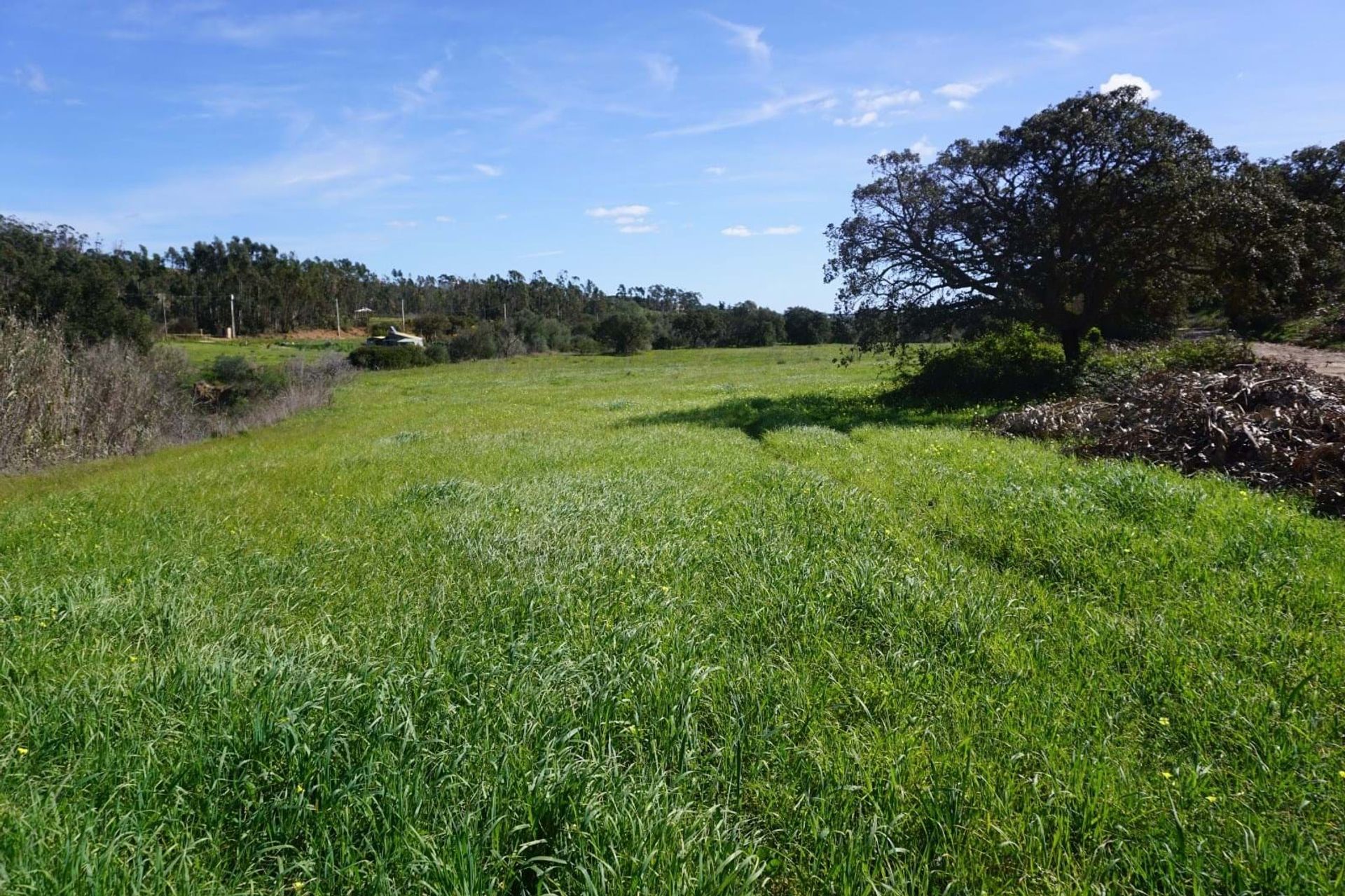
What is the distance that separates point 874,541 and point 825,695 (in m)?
3.00

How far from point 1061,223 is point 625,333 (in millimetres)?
54422

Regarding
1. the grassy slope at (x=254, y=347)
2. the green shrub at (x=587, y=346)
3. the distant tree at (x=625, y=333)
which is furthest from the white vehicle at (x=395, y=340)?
the distant tree at (x=625, y=333)

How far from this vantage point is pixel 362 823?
2.83 meters

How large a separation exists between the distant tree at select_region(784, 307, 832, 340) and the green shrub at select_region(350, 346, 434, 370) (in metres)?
38.2

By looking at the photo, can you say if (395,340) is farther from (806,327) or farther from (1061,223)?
(1061,223)

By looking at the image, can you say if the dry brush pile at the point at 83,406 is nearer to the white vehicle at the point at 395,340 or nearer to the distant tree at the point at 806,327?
the white vehicle at the point at 395,340

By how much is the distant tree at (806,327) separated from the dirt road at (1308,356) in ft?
176

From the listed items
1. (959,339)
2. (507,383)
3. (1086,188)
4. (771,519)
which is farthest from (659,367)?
(771,519)

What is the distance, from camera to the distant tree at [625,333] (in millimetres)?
70125

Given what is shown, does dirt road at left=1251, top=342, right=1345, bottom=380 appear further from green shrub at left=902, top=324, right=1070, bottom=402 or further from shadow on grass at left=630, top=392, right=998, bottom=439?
shadow on grass at left=630, top=392, right=998, bottom=439

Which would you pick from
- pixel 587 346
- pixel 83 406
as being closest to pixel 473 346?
pixel 587 346

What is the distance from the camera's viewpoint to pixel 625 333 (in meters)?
70.2

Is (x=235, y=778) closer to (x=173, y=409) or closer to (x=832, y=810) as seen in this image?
(x=832, y=810)

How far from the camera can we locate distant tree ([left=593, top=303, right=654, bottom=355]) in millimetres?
70125
